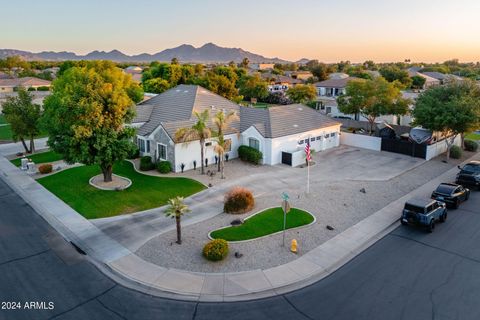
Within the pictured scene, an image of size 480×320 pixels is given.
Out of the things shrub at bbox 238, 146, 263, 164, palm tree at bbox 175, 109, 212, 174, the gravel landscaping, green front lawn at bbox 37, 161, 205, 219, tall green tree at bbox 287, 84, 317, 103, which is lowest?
the gravel landscaping

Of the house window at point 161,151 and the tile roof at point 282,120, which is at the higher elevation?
the tile roof at point 282,120

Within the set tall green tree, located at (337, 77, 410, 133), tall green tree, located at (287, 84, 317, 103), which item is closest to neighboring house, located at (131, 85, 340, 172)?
tall green tree, located at (337, 77, 410, 133)

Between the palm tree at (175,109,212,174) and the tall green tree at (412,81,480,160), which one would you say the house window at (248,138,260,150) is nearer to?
the palm tree at (175,109,212,174)

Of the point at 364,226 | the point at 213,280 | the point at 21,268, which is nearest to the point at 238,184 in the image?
the point at 364,226

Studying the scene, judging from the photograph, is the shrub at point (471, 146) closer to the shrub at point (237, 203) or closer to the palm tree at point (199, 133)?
the palm tree at point (199, 133)

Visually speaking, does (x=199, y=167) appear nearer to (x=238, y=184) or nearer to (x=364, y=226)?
(x=238, y=184)

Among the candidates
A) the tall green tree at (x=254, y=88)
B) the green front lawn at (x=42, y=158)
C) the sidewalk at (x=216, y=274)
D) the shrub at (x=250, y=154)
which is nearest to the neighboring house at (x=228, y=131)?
the shrub at (x=250, y=154)
